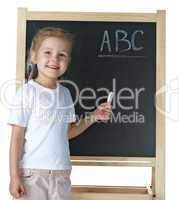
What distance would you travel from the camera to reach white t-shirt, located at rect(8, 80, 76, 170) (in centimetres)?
174

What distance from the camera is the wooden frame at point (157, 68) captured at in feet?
6.38

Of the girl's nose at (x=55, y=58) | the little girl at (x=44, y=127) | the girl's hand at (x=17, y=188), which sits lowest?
the girl's hand at (x=17, y=188)

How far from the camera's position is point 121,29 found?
1998mm

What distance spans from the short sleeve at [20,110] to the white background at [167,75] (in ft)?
0.96

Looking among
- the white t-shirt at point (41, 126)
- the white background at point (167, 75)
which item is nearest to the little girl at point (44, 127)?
the white t-shirt at point (41, 126)

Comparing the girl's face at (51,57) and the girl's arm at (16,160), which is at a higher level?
the girl's face at (51,57)

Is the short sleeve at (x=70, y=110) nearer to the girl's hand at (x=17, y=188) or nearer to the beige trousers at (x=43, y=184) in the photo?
the beige trousers at (x=43, y=184)

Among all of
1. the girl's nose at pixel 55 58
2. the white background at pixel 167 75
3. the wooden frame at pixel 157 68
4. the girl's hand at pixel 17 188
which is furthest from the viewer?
the white background at pixel 167 75

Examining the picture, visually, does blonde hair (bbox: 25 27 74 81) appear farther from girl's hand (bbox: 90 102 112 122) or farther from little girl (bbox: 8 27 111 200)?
girl's hand (bbox: 90 102 112 122)

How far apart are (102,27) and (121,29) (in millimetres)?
100

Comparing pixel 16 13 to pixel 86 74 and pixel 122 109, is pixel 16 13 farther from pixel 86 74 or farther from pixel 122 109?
pixel 122 109

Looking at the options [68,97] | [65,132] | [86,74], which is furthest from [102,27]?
[65,132]

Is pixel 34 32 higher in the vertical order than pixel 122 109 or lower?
higher

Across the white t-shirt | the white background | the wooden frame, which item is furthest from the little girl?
the white background
